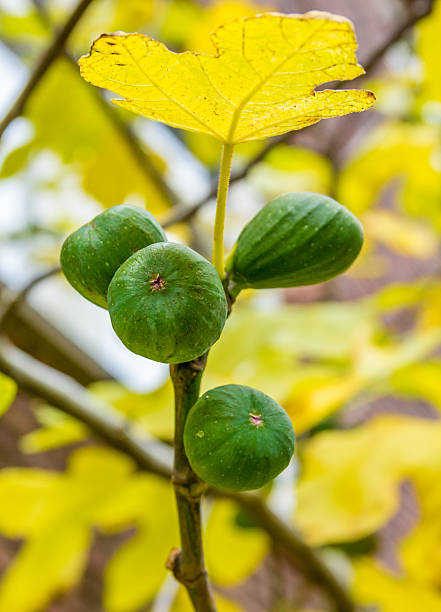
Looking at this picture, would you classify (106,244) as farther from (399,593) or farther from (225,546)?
(225,546)

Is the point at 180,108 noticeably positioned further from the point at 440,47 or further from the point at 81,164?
the point at 81,164

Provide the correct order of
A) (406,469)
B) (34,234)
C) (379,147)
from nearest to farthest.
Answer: (406,469) < (379,147) < (34,234)

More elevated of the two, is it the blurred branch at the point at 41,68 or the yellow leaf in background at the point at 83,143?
the blurred branch at the point at 41,68

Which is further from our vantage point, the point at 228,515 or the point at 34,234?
the point at 34,234

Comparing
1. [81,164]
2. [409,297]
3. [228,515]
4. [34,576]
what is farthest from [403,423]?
[81,164]

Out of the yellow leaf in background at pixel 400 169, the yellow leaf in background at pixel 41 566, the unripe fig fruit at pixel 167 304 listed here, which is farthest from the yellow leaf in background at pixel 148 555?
the yellow leaf in background at pixel 400 169

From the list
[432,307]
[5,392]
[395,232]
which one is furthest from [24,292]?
[395,232]

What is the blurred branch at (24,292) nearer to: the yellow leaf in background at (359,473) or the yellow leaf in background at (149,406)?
the yellow leaf in background at (149,406)

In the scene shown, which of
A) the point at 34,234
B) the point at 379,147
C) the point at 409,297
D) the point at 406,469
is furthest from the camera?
the point at 34,234
